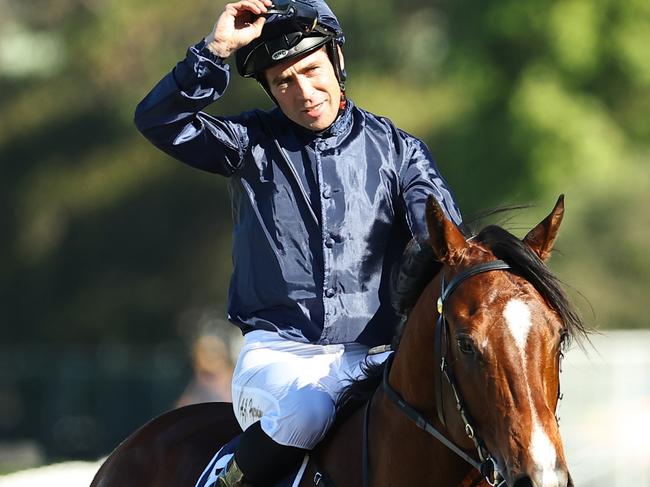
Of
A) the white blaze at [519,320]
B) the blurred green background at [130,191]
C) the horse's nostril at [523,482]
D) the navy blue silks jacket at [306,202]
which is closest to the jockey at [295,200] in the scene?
the navy blue silks jacket at [306,202]

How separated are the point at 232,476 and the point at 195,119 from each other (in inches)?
49.3

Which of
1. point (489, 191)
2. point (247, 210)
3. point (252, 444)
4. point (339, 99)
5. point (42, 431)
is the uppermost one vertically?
point (339, 99)

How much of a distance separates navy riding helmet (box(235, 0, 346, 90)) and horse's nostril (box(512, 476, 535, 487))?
6.02 ft

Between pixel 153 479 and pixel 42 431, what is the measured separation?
19.9 meters

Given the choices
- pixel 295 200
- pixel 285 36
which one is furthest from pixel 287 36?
pixel 295 200

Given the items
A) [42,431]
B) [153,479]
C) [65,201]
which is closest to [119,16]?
[65,201]

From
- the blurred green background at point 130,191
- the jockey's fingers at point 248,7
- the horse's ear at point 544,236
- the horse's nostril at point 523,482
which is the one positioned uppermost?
the jockey's fingers at point 248,7

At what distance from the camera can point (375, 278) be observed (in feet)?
15.2

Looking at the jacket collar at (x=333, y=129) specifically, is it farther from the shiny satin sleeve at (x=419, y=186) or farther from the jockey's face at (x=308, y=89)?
the shiny satin sleeve at (x=419, y=186)

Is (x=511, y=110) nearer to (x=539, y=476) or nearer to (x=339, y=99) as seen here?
(x=339, y=99)

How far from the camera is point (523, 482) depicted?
135 inches

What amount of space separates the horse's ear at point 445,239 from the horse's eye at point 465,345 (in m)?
0.33

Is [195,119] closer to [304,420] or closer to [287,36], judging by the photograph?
[287,36]

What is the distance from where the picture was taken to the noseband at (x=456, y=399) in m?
3.65
